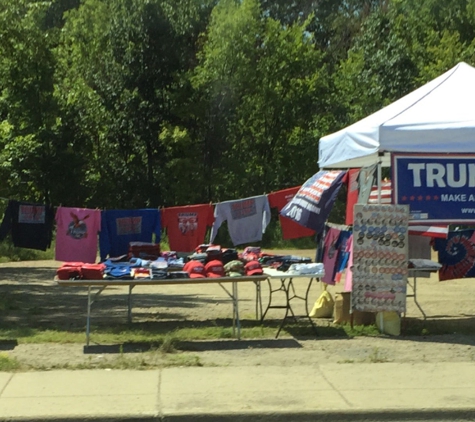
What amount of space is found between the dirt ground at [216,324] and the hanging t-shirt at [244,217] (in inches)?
48.1

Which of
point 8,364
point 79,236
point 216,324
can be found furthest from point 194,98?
point 8,364

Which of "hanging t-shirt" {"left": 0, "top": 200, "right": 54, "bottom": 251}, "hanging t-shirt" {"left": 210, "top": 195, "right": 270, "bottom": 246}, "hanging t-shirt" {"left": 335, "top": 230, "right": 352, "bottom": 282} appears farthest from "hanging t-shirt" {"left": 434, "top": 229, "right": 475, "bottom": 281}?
"hanging t-shirt" {"left": 0, "top": 200, "right": 54, "bottom": 251}

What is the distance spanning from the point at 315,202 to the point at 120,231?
130 inches

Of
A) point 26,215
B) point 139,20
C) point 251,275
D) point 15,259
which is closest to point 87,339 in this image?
point 251,275

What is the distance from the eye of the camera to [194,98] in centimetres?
3397

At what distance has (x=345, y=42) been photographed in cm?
4700

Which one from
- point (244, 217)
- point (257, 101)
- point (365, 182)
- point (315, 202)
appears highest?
point (257, 101)

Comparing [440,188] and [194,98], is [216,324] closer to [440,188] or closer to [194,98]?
[440,188]

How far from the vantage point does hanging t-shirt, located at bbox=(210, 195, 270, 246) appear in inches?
569

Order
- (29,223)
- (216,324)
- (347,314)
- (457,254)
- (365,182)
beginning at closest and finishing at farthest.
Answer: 1. (347,314)
2. (216,324)
3. (365,182)
4. (457,254)
5. (29,223)

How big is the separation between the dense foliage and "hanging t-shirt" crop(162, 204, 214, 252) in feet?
58.3

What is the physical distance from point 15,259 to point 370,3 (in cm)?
3229

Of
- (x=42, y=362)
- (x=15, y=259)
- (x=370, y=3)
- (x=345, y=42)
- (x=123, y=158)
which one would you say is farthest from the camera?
(x=370, y=3)

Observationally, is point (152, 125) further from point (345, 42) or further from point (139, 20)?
point (345, 42)
